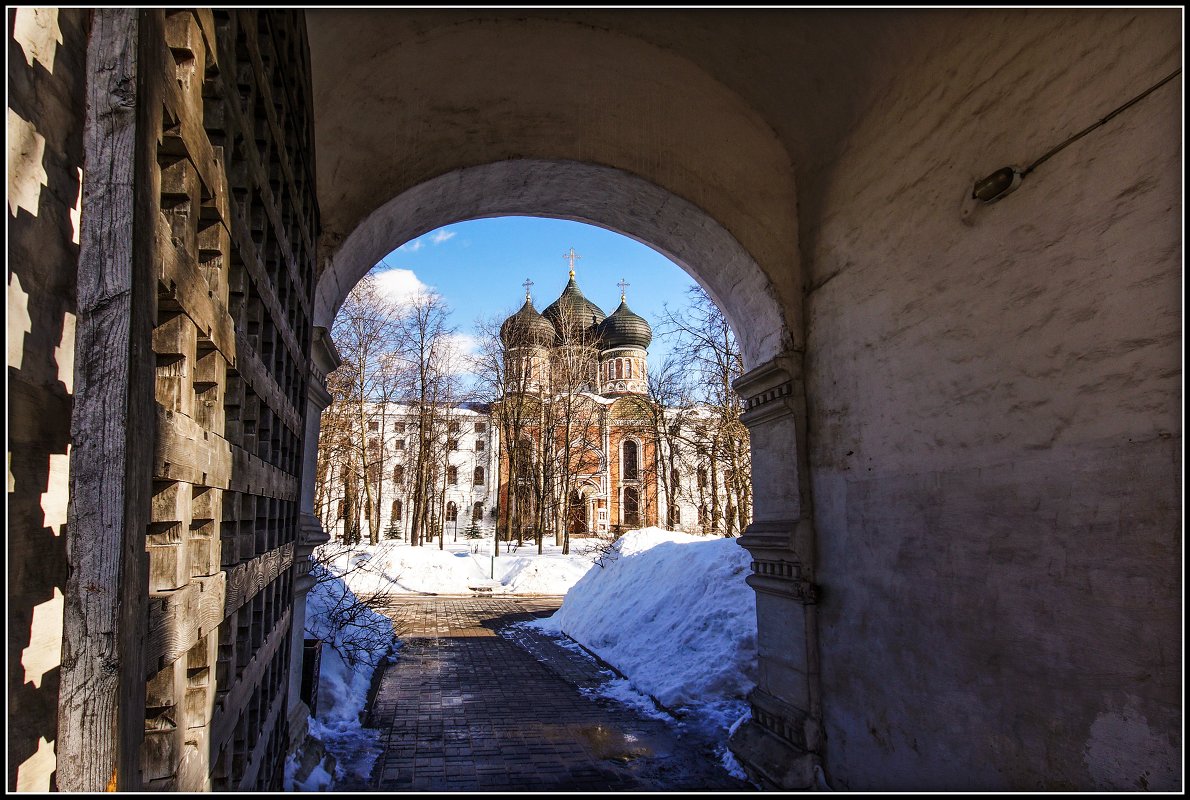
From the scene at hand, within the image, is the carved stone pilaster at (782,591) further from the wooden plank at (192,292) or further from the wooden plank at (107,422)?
the wooden plank at (107,422)

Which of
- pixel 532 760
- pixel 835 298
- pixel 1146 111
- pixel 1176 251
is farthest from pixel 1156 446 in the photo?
pixel 532 760

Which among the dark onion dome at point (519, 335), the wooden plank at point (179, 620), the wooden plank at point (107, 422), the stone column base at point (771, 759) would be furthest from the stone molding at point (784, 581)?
the dark onion dome at point (519, 335)

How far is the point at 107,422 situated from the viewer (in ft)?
4.83

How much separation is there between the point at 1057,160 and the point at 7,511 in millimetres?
4014

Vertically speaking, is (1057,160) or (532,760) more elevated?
(1057,160)

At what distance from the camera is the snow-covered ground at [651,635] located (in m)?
6.97

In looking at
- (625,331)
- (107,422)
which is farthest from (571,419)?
(107,422)

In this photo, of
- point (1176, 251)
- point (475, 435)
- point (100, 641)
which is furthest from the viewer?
point (475, 435)

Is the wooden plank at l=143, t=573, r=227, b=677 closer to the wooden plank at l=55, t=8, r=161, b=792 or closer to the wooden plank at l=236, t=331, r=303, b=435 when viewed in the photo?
the wooden plank at l=55, t=8, r=161, b=792

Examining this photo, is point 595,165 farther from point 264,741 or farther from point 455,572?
point 455,572

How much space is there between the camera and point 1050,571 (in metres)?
3.39

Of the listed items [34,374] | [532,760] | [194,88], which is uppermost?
[194,88]

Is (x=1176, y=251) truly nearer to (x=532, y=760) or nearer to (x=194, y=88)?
(x=194, y=88)

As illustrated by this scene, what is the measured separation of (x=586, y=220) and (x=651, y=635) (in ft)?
18.9
